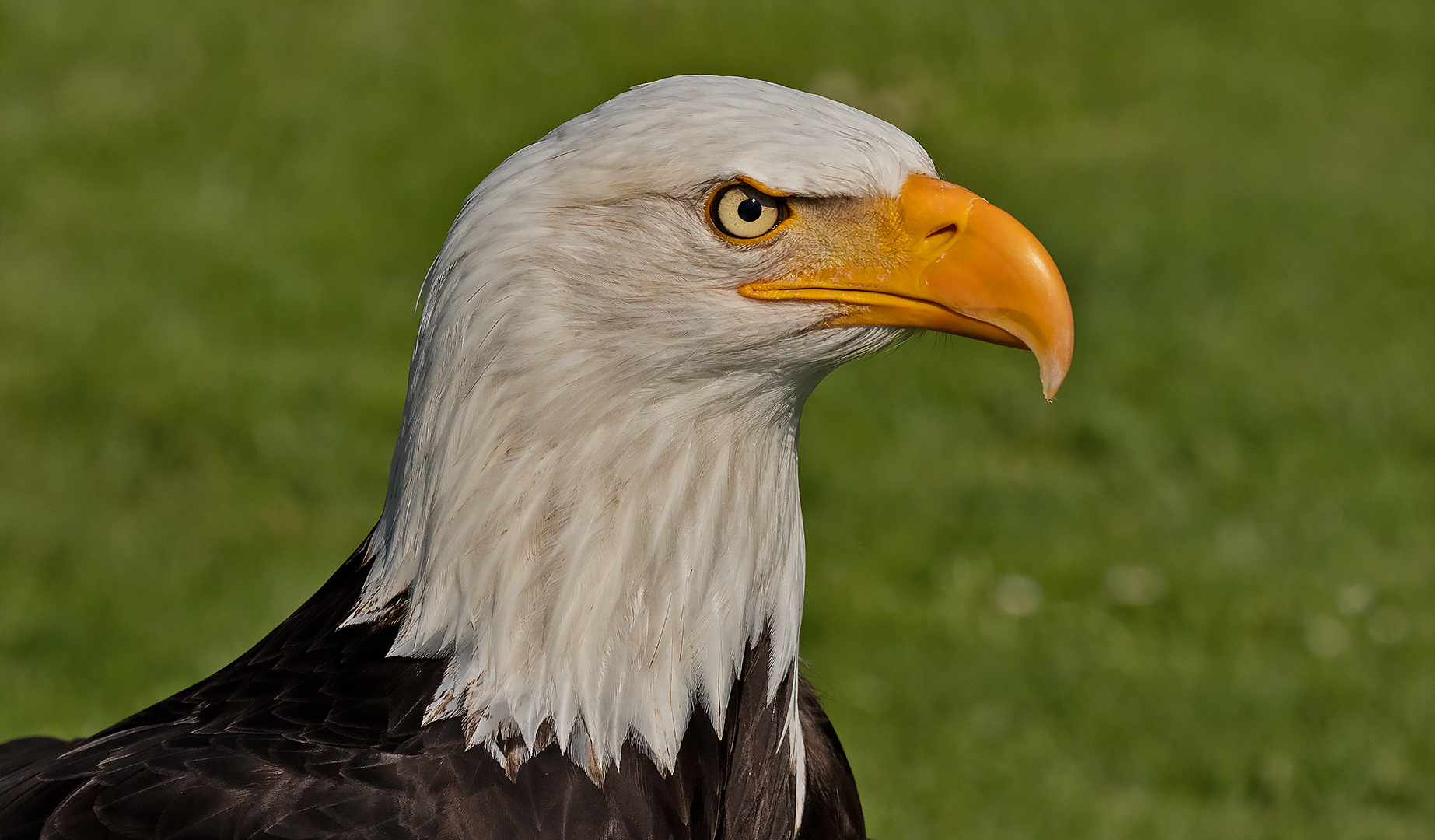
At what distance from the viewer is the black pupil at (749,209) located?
271 cm

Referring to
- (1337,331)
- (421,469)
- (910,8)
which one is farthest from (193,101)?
(421,469)

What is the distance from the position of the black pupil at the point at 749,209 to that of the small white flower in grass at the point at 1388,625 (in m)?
4.40

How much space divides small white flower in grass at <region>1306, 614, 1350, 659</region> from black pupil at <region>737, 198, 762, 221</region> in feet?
13.8

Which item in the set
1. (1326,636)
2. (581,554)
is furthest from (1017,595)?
(581,554)

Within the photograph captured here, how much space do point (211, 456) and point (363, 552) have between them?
13.6 feet

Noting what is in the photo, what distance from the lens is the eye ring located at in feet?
8.86

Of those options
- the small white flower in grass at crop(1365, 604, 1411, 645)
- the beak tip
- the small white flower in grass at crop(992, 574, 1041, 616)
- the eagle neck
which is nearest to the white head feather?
the eagle neck

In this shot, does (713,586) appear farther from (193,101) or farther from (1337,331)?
(193,101)

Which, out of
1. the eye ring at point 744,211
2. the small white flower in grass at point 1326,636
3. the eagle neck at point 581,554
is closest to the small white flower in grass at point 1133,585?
the small white flower in grass at point 1326,636

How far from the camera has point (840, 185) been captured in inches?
107

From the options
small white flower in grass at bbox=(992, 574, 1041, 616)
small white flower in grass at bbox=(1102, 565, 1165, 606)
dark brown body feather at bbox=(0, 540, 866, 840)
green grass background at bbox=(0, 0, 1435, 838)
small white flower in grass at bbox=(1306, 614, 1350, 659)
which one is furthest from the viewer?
small white flower in grass at bbox=(1102, 565, 1165, 606)

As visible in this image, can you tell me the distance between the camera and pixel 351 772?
2.65 m

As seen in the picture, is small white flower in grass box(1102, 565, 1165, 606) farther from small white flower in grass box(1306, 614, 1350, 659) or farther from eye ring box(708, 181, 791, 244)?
eye ring box(708, 181, 791, 244)

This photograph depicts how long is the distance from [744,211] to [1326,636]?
14.2 ft
